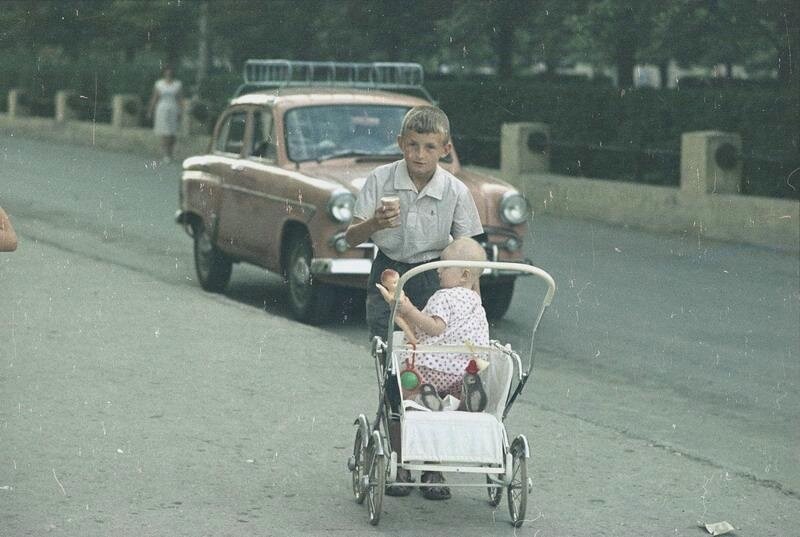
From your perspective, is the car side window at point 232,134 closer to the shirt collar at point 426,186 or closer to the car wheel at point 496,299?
the car wheel at point 496,299

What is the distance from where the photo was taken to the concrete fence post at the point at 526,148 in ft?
74.6

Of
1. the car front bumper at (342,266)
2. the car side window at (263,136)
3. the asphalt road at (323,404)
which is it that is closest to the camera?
the asphalt road at (323,404)

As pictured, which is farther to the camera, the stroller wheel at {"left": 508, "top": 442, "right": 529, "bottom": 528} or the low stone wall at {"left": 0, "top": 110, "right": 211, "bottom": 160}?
the low stone wall at {"left": 0, "top": 110, "right": 211, "bottom": 160}

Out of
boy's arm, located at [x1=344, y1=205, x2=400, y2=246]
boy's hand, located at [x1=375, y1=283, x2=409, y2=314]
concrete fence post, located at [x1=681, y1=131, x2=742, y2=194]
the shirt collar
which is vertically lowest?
concrete fence post, located at [x1=681, y1=131, x2=742, y2=194]

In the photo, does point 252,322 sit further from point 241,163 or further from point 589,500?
point 589,500

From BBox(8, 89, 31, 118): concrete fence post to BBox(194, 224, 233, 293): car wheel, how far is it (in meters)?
30.3

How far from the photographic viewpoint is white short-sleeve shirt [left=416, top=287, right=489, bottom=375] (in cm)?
623

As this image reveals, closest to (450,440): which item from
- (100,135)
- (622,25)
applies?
(622,25)

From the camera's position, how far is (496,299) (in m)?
12.3

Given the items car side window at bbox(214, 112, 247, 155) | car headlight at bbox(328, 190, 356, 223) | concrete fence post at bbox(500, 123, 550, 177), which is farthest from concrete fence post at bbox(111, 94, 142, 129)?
car headlight at bbox(328, 190, 356, 223)

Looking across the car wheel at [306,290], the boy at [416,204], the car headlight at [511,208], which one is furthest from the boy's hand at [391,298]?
the car headlight at [511,208]

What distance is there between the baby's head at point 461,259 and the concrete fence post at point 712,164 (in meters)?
13.2

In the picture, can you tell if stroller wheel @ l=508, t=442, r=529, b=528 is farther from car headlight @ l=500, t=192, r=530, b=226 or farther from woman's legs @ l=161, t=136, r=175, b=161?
woman's legs @ l=161, t=136, r=175, b=161

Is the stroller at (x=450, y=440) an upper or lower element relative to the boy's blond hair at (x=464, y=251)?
lower
